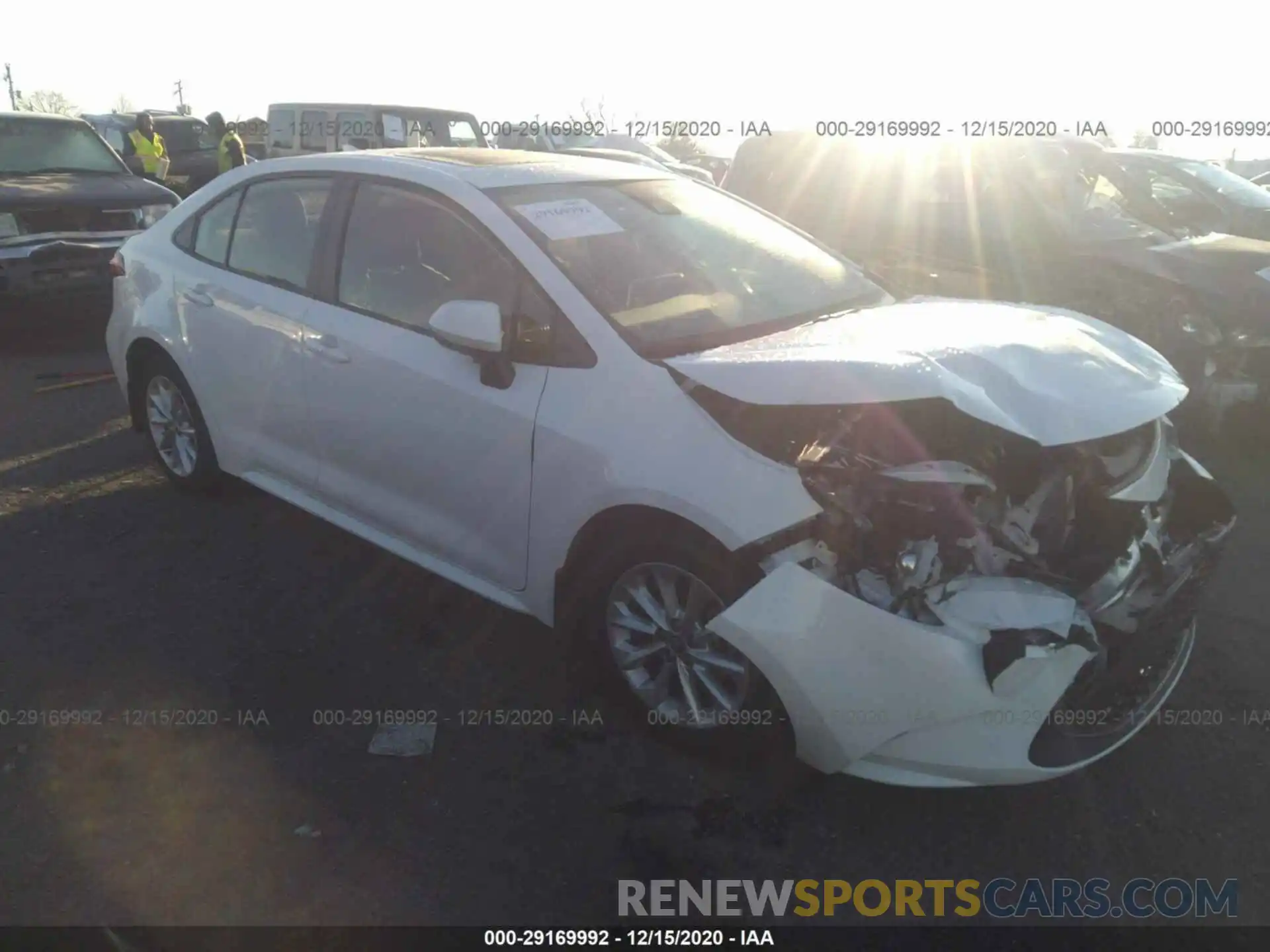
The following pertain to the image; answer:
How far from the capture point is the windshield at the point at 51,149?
877 centimetres

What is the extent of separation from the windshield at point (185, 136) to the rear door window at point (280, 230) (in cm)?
1989

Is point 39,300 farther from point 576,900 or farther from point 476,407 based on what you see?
point 576,900

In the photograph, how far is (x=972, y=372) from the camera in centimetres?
287

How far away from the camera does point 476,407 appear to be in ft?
11.0

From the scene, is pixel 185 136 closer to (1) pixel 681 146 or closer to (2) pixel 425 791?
(1) pixel 681 146

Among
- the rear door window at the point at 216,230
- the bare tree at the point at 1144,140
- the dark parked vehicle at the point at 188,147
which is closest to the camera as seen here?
the rear door window at the point at 216,230

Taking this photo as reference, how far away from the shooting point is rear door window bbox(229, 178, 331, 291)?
4113mm

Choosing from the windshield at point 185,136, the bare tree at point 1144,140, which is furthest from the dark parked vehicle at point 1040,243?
the windshield at point 185,136

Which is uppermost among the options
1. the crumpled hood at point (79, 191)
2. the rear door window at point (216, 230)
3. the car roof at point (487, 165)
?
the car roof at point (487, 165)

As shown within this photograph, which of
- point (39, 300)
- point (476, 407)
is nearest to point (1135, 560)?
point (476, 407)

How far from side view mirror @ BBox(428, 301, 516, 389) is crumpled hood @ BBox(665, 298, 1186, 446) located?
0.58 metres

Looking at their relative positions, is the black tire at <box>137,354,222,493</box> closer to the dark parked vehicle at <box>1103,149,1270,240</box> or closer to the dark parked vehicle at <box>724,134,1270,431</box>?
the dark parked vehicle at <box>724,134,1270,431</box>

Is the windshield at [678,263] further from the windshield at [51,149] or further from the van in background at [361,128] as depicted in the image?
the van in background at [361,128]

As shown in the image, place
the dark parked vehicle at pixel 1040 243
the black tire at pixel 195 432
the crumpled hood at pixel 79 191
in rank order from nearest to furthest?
1. the black tire at pixel 195 432
2. the dark parked vehicle at pixel 1040 243
3. the crumpled hood at pixel 79 191
